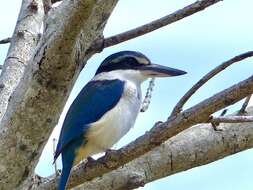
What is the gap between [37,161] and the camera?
2.85 metres

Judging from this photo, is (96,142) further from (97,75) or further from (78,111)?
(97,75)

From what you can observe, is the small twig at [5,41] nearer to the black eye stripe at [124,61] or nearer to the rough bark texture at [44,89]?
the black eye stripe at [124,61]

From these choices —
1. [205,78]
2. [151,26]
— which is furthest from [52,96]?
[151,26]

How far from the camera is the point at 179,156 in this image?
11.8 ft

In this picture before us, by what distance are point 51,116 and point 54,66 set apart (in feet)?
0.67

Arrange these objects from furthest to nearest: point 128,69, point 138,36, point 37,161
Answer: point 128,69 → point 138,36 → point 37,161

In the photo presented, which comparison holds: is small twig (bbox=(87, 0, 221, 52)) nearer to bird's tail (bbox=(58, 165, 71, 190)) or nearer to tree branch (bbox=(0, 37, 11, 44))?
bird's tail (bbox=(58, 165, 71, 190))

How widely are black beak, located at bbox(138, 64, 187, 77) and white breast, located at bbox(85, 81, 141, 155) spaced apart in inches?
8.5

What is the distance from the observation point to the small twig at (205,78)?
8.87ft

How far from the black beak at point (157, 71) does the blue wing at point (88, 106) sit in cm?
19

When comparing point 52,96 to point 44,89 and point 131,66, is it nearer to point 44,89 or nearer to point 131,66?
point 44,89

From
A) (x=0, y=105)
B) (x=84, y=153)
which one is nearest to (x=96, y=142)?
(x=84, y=153)

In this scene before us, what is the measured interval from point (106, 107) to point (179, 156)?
110cm

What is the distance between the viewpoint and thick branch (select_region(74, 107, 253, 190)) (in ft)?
11.6
